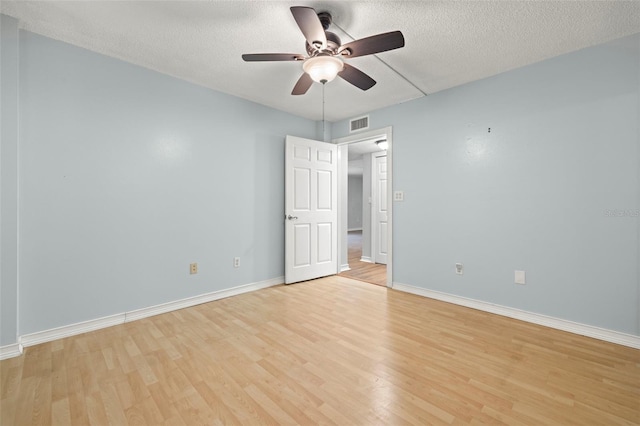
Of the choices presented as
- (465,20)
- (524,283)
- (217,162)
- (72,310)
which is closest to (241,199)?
(217,162)

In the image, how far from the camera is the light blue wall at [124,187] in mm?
2219

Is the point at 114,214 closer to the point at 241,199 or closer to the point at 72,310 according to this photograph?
the point at 72,310

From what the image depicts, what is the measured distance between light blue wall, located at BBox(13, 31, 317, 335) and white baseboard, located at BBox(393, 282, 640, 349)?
2.24 m

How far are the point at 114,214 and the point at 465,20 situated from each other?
3351 millimetres

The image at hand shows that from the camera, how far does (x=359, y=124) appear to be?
4.12 metres

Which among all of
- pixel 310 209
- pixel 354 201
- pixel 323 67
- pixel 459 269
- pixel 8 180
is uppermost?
pixel 323 67

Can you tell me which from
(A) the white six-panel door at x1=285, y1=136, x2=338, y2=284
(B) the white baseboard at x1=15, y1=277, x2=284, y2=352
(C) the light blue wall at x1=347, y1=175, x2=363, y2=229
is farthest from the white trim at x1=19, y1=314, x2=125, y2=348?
(C) the light blue wall at x1=347, y1=175, x2=363, y2=229

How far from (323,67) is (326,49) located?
115mm

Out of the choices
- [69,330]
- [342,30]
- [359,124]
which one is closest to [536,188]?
[342,30]

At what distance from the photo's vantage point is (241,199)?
3.51m

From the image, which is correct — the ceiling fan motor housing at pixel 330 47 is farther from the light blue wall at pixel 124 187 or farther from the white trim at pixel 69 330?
the white trim at pixel 69 330

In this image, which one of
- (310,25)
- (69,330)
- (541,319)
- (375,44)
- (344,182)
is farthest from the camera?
(344,182)

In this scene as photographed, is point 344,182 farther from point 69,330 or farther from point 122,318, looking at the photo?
Result: point 69,330

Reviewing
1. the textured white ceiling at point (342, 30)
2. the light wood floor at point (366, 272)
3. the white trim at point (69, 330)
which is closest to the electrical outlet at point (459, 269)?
the light wood floor at point (366, 272)
